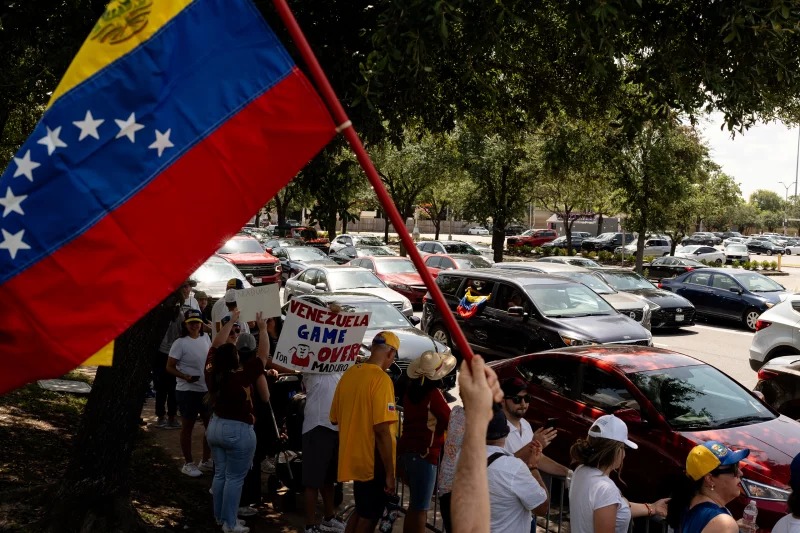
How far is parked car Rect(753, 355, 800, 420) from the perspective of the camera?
31.5 ft

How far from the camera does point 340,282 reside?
65.2 ft

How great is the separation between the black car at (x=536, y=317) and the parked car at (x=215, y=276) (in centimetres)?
636

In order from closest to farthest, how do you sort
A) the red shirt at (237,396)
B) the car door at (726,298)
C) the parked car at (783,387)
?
the red shirt at (237,396) → the parked car at (783,387) → the car door at (726,298)

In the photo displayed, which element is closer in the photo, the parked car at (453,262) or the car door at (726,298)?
the car door at (726,298)

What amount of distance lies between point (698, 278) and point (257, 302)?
18.5m

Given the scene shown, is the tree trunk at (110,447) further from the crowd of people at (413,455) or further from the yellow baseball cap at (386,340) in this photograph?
the yellow baseball cap at (386,340)

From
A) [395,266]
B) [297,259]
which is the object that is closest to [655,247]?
[297,259]

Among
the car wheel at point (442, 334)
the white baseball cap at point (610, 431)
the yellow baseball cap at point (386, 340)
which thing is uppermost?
the yellow baseball cap at point (386, 340)

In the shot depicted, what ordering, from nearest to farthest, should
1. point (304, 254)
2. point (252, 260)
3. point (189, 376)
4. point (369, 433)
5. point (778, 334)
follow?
point (369, 433)
point (189, 376)
point (778, 334)
point (252, 260)
point (304, 254)

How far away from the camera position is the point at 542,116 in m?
11.8

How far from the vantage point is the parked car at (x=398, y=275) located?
2291 cm

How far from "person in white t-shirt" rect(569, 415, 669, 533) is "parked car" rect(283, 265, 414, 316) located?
45.3 ft

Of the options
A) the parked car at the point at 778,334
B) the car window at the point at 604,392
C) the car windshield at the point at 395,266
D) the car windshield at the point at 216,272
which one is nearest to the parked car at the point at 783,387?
the car window at the point at 604,392

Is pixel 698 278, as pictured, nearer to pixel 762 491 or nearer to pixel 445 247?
pixel 445 247
